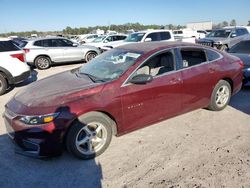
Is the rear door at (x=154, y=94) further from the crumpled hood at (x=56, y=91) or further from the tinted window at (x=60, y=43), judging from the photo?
the tinted window at (x=60, y=43)

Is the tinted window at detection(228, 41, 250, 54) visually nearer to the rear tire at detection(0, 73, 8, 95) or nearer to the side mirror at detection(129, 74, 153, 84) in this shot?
the side mirror at detection(129, 74, 153, 84)

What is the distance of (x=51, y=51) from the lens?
1266 cm

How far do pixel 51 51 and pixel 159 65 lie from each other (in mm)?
9382

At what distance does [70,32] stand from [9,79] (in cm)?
7188

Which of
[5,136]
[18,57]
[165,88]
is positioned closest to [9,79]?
[18,57]

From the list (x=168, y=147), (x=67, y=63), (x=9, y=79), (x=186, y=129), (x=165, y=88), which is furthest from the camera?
(x=67, y=63)

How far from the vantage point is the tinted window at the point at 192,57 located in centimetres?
466

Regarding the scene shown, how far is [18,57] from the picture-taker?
8.10 m

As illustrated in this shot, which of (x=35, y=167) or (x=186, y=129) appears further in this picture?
(x=186, y=129)

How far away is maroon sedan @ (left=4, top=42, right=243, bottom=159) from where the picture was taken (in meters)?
3.39

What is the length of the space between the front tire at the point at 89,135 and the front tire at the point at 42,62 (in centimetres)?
981

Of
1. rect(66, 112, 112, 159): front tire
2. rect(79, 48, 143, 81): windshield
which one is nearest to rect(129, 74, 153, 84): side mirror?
rect(79, 48, 143, 81): windshield

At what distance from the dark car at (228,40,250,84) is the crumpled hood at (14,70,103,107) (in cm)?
462

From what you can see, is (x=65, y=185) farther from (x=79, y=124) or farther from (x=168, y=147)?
(x=168, y=147)
